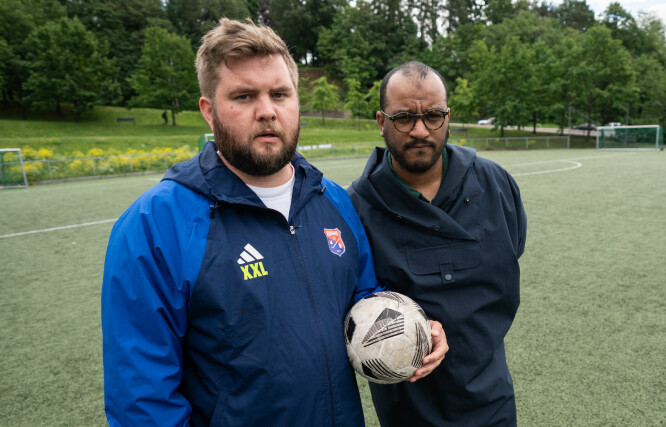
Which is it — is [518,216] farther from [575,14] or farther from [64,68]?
[575,14]

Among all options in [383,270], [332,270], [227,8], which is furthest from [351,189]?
[227,8]

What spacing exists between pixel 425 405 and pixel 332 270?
3.45 ft

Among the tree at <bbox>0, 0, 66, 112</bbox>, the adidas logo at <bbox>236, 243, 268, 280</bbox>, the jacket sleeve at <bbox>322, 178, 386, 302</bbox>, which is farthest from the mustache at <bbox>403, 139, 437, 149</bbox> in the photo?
the tree at <bbox>0, 0, 66, 112</bbox>

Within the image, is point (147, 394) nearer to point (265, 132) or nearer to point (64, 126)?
point (265, 132)

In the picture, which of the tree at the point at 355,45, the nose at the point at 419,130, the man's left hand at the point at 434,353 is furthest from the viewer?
the tree at the point at 355,45

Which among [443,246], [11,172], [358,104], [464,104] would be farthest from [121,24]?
[443,246]

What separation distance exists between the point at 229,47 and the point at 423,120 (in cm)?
115

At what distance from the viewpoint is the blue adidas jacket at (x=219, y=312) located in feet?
5.02

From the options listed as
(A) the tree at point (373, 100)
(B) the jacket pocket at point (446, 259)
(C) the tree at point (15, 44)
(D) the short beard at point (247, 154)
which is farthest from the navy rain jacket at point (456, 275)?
(C) the tree at point (15, 44)

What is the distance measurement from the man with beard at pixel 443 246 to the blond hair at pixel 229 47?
895 millimetres

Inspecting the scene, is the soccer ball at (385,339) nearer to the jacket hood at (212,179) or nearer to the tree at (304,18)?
the jacket hood at (212,179)

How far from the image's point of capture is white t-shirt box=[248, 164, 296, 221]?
6.24 ft

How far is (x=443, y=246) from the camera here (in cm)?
227

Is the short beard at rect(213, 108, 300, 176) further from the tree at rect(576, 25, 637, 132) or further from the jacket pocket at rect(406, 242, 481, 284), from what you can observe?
the tree at rect(576, 25, 637, 132)
